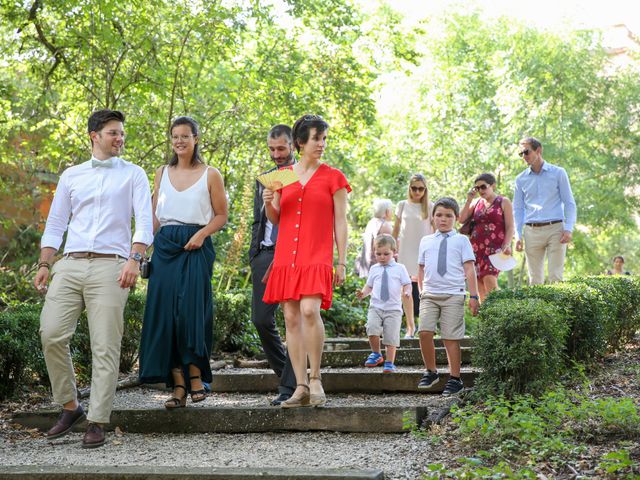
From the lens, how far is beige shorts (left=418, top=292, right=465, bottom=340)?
7.07 metres

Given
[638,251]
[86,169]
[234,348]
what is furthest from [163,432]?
[638,251]

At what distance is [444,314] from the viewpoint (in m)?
7.19

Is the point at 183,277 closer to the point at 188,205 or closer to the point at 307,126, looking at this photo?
the point at 188,205

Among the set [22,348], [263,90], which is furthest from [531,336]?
[263,90]

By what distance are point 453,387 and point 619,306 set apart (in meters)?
3.35

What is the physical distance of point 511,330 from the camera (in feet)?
20.4

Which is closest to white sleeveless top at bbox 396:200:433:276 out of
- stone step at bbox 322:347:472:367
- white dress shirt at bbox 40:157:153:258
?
stone step at bbox 322:347:472:367

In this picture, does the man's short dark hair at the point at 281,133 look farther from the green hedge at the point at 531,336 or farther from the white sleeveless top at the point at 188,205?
the green hedge at the point at 531,336

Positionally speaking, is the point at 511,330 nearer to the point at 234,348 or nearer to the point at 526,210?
the point at 526,210

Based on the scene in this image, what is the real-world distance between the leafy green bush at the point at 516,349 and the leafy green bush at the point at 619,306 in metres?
2.20

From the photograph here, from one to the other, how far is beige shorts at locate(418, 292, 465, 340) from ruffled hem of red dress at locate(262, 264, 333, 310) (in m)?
1.48

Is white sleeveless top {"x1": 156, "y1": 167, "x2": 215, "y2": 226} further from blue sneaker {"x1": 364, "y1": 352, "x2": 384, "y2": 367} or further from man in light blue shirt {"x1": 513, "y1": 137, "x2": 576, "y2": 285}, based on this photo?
man in light blue shirt {"x1": 513, "y1": 137, "x2": 576, "y2": 285}

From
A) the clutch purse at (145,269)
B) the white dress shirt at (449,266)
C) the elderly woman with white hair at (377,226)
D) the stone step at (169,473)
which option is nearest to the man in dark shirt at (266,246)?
the clutch purse at (145,269)

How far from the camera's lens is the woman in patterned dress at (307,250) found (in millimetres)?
5934
